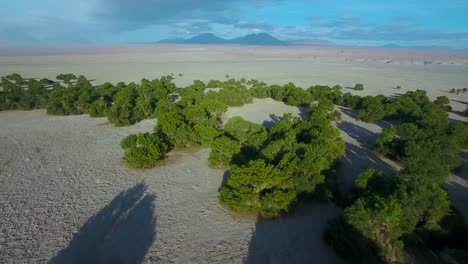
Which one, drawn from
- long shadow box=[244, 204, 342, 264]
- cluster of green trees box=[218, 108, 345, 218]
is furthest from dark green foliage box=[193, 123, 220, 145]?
long shadow box=[244, 204, 342, 264]

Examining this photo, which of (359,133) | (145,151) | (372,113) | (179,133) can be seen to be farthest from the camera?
(372,113)

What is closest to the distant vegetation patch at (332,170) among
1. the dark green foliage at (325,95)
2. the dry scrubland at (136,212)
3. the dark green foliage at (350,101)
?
the dry scrubland at (136,212)

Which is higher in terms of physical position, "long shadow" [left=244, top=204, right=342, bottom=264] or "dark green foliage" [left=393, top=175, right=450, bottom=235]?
"dark green foliage" [left=393, top=175, right=450, bottom=235]

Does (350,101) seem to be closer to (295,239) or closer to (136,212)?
(295,239)

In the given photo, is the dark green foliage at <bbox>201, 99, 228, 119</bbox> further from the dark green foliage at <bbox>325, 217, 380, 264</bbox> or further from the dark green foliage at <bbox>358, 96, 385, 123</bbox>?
the dark green foliage at <bbox>325, 217, 380, 264</bbox>

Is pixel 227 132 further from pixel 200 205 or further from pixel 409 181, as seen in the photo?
pixel 409 181

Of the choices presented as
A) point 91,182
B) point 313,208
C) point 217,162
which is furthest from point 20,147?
point 313,208

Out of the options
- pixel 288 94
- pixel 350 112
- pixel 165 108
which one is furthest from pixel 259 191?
pixel 288 94

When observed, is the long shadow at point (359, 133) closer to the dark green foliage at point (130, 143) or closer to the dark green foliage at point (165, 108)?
the dark green foliage at point (165, 108)
